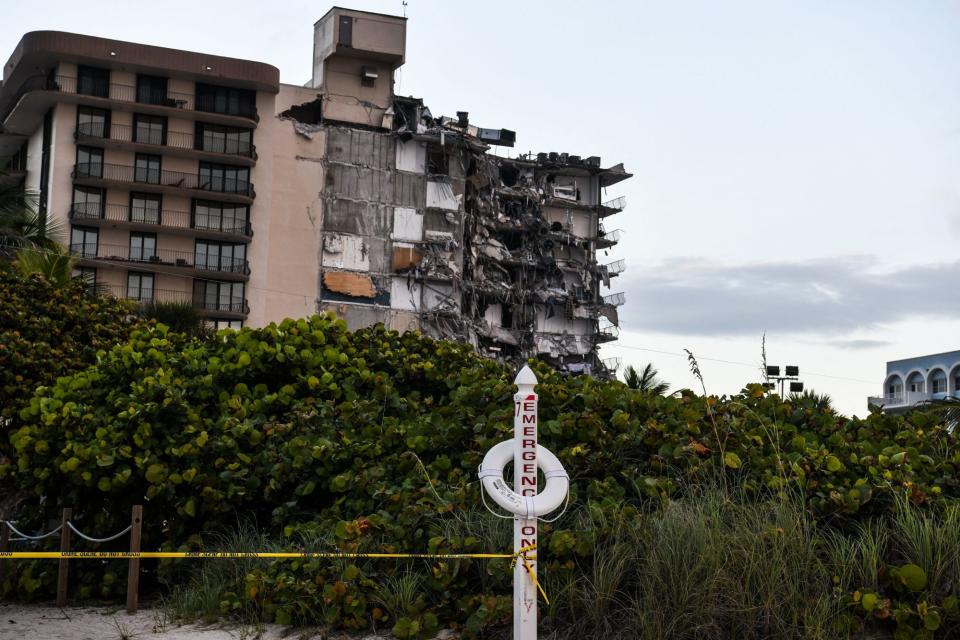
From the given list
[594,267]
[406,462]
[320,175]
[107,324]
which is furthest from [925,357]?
[406,462]

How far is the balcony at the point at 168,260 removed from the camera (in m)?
59.0

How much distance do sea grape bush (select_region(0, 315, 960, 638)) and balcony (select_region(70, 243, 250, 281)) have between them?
1824 inches

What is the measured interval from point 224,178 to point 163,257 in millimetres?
5526

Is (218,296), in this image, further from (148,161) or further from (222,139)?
(222,139)

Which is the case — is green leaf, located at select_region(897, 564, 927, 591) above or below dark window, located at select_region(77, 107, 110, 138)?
below

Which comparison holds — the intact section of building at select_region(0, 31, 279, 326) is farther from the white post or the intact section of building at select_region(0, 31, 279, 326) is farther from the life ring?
the white post

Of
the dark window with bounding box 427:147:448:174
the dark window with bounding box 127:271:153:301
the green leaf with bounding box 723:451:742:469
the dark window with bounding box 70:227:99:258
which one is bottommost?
the green leaf with bounding box 723:451:742:469

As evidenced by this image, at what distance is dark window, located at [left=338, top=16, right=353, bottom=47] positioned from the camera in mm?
65562

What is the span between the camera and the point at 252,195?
204ft

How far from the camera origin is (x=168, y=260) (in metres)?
60.4

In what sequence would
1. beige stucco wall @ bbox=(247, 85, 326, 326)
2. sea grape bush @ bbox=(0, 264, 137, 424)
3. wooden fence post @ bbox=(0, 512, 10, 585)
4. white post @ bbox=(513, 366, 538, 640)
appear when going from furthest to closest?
beige stucco wall @ bbox=(247, 85, 326, 326) < sea grape bush @ bbox=(0, 264, 137, 424) < wooden fence post @ bbox=(0, 512, 10, 585) < white post @ bbox=(513, 366, 538, 640)

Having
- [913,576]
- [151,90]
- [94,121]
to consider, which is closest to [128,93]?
[151,90]

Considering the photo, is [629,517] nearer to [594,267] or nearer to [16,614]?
[16,614]

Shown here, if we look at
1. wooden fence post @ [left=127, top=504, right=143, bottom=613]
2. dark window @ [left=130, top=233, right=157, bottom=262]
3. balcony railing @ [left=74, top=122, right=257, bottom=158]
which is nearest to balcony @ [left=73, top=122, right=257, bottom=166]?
balcony railing @ [left=74, top=122, right=257, bottom=158]
